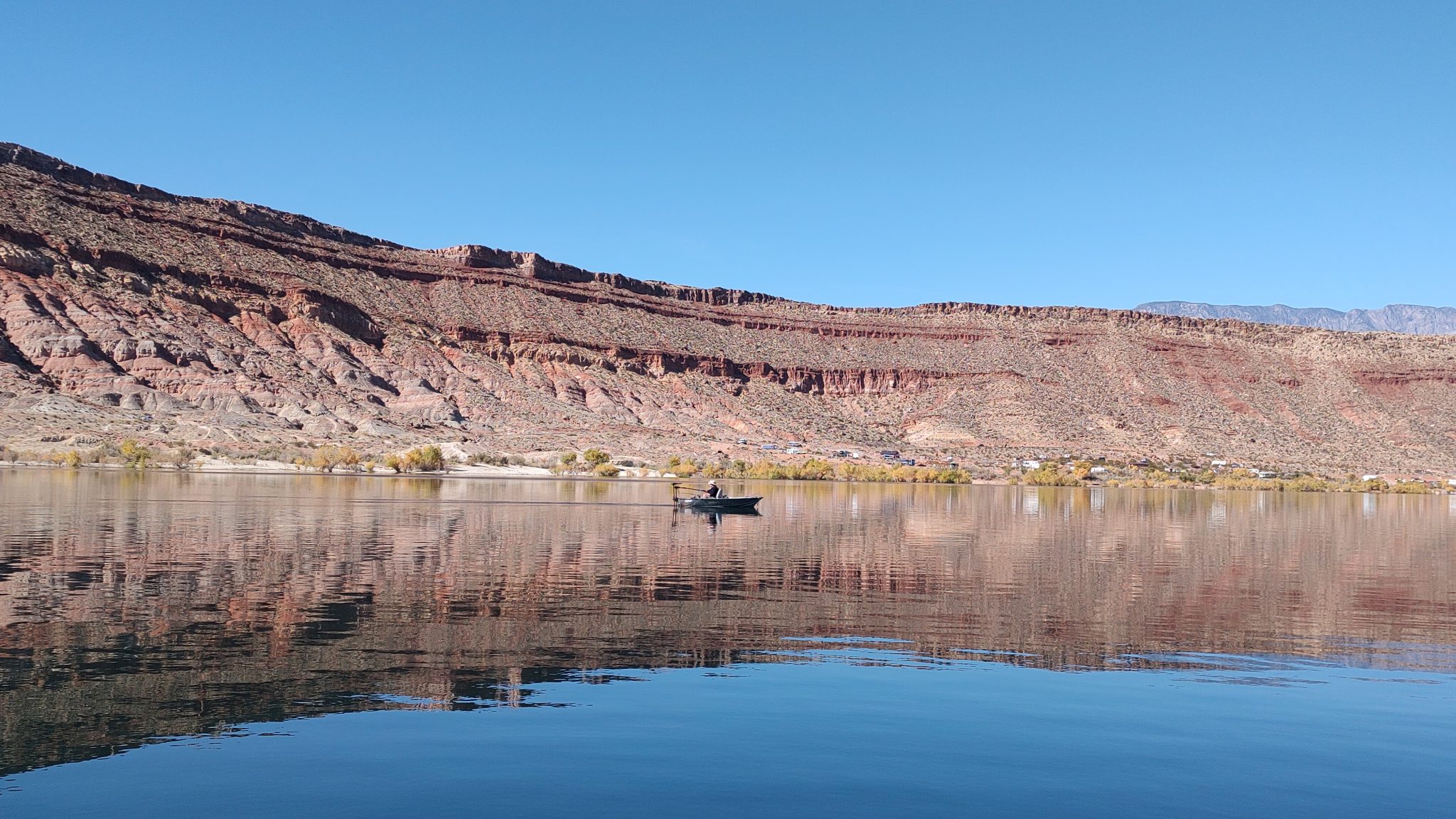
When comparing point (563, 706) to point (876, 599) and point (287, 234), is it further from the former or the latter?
point (287, 234)

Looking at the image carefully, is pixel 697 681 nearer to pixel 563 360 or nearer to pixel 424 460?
pixel 424 460

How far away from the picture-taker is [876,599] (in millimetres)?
19688

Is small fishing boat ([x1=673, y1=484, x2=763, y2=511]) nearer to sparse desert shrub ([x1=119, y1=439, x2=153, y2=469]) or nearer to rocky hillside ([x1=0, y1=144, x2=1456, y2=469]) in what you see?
sparse desert shrub ([x1=119, y1=439, x2=153, y2=469])

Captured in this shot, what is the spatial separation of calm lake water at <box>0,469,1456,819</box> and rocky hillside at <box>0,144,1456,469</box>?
61.6 m

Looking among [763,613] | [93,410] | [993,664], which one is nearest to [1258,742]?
[993,664]

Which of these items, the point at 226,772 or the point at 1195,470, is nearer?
the point at 226,772

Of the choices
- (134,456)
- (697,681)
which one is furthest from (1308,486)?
(697,681)

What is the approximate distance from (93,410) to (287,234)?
4817 centimetres

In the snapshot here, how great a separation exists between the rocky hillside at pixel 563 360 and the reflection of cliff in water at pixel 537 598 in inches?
1974

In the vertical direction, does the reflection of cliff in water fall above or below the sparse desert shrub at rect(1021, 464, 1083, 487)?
below

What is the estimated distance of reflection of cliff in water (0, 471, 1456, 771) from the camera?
38.5ft

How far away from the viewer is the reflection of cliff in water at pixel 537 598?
11750 millimetres

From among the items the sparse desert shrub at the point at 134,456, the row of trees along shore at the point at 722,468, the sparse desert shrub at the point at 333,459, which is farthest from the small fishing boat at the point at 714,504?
the sparse desert shrub at the point at 134,456

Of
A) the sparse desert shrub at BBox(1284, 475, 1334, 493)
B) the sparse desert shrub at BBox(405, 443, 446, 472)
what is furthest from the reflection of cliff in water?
A: the sparse desert shrub at BBox(1284, 475, 1334, 493)
